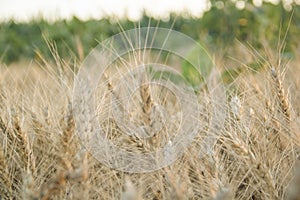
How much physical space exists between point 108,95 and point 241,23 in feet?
8.07

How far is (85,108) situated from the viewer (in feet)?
4.07

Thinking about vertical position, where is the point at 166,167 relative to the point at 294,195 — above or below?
below

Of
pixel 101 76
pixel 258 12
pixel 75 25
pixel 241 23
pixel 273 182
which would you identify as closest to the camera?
pixel 273 182

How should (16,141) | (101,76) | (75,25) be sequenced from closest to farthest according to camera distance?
(16,141) → (101,76) → (75,25)

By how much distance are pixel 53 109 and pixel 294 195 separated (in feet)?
2.97

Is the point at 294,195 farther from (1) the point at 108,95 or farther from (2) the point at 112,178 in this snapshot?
(1) the point at 108,95

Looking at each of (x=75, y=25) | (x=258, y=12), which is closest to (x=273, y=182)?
(x=258, y=12)

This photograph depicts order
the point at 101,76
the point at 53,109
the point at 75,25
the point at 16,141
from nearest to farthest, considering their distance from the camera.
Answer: the point at 16,141, the point at 53,109, the point at 101,76, the point at 75,25

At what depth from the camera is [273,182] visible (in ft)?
3.76

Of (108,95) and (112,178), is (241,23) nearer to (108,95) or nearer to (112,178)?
(108,95)

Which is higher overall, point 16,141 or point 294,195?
point 294,195

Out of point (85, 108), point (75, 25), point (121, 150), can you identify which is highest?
point (85, 108)

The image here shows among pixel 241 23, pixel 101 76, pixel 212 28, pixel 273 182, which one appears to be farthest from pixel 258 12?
pixel 273 182

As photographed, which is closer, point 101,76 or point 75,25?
point 101,76
